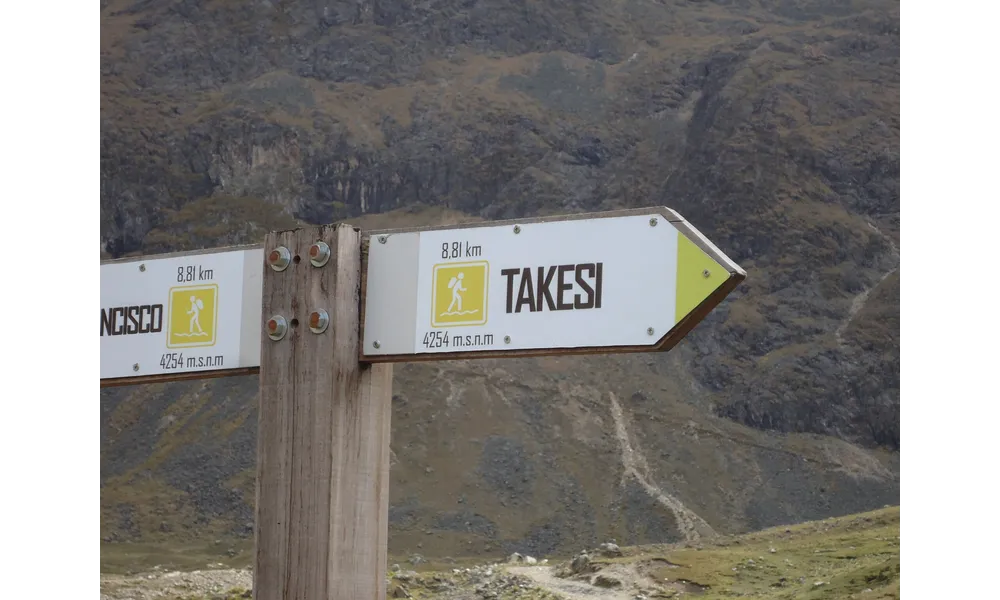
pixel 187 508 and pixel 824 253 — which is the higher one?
pixel 824 253

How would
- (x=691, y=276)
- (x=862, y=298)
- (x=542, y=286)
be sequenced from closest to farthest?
1. (x=691, y=276)
2. (x=542, y=286)
3. (x=862, y=298)

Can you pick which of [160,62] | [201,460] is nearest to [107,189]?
[160,62]

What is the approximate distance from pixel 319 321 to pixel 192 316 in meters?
0.58

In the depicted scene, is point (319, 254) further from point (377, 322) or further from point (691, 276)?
point (691, 276)

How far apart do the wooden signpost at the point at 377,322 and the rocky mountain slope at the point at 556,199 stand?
55.1m

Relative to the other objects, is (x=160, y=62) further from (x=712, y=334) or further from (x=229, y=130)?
(x=712, y=334)

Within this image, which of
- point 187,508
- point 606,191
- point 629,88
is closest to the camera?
point 187,508

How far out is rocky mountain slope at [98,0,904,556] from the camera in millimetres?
64875

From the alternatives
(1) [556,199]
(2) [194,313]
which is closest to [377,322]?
(2) [194,313]

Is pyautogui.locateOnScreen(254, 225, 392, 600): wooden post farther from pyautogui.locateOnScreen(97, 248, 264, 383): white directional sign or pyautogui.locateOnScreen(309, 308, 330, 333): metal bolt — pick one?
pyautogui.locateOnScreen(97, 248, 264, 383): white directional sign

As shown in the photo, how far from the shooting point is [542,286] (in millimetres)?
3533

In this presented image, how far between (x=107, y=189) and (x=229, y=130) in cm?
886

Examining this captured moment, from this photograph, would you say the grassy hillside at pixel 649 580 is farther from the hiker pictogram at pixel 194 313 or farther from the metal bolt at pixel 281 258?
the metal bolt at pixel 281 258

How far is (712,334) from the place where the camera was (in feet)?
250
